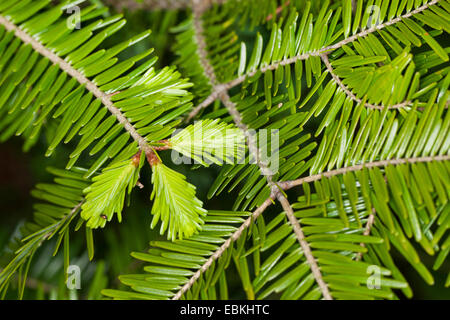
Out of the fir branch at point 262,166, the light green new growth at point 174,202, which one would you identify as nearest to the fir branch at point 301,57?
the fir branch at point 262,166

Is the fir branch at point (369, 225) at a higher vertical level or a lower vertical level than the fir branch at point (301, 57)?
lower

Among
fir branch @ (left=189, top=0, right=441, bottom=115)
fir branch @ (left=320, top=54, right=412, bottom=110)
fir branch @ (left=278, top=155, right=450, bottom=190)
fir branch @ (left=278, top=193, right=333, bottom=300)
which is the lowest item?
fir branch @ (left=278, top=193, right=333, bottom=300)

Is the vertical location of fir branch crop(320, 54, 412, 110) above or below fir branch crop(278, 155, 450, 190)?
above

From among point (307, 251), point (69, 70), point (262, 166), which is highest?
point (69, 70)

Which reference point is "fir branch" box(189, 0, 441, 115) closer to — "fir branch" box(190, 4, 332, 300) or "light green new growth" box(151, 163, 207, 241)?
"fir branch" box(190, 4, 332, 300)

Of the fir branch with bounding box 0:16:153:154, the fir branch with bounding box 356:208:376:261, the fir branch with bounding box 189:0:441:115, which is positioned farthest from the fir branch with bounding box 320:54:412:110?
the fir branch with bounding box 0:16:153:154

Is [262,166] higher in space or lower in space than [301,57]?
lower

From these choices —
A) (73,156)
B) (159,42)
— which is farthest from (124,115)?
(159,42)

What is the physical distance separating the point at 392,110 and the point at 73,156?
375mm

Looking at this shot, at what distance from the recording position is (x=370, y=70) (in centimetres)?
44

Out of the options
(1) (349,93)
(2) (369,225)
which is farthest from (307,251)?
(1) (349,93)

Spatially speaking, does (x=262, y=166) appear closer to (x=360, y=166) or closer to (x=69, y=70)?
(x=360, y=166)

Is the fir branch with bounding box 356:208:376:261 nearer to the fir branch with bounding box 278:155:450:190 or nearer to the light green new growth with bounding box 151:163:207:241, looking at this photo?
the fir branch with bounding box 278:155:450:190

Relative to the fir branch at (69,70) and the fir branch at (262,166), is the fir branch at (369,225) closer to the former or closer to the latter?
the fir branch at (262,166)
